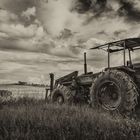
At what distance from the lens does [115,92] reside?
26.3 feet

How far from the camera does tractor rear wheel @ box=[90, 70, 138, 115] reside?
287 inches

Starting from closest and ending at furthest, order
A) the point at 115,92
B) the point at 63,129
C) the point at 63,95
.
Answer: the point at 63,129
the point at 115,92
the point at 63,95

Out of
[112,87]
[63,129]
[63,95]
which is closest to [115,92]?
[112,87]

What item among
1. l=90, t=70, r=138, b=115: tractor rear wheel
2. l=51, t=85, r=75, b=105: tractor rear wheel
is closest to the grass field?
l=90, t=70, r=138, b=115: tractor rear wheel

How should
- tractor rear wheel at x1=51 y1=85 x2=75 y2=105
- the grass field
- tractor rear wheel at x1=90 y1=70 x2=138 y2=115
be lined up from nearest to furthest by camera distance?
the grass field
tractor rear wheel at x1=90 y1=70 x2=138 y2=115
tractor rear wheel at x1=51 y1=85 x2=75 y2=105

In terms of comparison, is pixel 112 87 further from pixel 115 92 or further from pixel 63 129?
pixel 63 129

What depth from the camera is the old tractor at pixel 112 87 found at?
738cm

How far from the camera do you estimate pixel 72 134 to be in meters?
4.73

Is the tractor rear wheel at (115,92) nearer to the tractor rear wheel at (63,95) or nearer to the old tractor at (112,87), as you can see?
the old tractor at (112,87)

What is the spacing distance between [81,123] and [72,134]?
683 mm

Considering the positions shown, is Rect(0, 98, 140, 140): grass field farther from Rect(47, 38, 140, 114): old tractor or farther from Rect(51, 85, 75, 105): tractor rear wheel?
Rect(51, 85, 75, 105): tractor rear wheel

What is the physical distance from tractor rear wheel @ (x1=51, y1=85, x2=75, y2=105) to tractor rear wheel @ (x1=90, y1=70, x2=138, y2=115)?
188 centimetres

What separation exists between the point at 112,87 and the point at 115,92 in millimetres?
197

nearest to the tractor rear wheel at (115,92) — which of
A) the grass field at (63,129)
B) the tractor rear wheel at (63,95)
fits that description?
the grass field at (63,129)
